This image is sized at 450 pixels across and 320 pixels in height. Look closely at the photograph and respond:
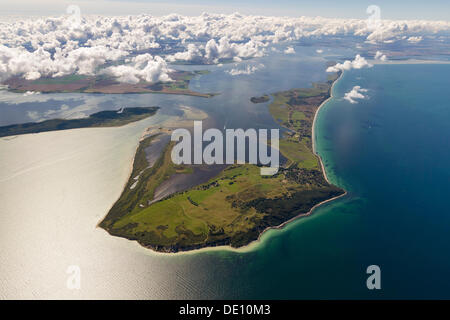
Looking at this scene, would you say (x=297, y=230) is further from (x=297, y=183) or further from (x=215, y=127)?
(x=215, y=127)

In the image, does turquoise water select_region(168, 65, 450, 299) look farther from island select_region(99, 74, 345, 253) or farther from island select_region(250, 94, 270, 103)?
island select_region(250, 94, 270, 103)

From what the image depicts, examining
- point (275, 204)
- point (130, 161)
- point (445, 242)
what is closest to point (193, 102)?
point (130, 161)

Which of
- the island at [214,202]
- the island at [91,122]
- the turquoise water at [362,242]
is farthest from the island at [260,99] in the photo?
the island at [214,202]

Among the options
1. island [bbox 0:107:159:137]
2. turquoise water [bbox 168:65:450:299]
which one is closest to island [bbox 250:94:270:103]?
island [bbox 0:107:159:137]

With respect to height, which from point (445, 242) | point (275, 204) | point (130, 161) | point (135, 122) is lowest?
point (445, 242)

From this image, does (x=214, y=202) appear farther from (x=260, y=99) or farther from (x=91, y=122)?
(x=260, y=99)
